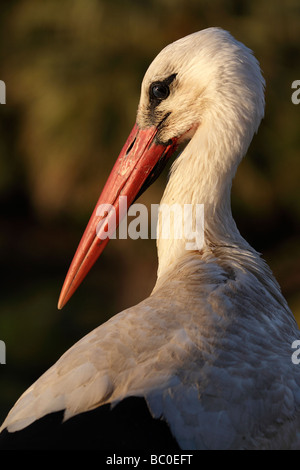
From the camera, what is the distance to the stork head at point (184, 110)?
219 cm

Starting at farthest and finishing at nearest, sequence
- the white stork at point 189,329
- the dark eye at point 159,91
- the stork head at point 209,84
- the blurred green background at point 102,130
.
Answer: the blurred green background at point 102,130 < the dark eye at point 159,91 < the stork head at point 209,84 < the white stork at point 189,329

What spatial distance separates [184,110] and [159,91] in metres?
0.10

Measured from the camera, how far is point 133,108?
19.5ft

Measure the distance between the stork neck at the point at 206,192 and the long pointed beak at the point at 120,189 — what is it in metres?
0.14

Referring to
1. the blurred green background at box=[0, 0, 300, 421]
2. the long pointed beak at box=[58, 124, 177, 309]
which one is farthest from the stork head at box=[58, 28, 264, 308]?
the blurred green background at box=[0, 0, 300, 421]

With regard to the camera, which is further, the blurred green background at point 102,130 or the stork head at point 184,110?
the blurred green background at point 102,130

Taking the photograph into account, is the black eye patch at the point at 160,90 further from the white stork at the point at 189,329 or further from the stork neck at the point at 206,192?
the stork neck at the point at 206,192

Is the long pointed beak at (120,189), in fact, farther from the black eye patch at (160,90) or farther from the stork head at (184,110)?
the black eye patch at (160,90)

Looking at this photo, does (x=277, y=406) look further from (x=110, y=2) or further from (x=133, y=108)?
(x=110, y=2)

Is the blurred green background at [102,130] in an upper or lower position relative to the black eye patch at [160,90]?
lower

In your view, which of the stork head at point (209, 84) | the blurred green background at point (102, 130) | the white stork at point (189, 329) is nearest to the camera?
the white stork at point (189, 329)

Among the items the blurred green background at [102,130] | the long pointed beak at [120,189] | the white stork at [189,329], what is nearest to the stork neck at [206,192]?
the white stork at [189,329]

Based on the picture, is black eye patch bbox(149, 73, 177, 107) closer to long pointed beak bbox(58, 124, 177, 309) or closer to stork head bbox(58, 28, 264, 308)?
stork head bbox(58, 28, 264, 308)
